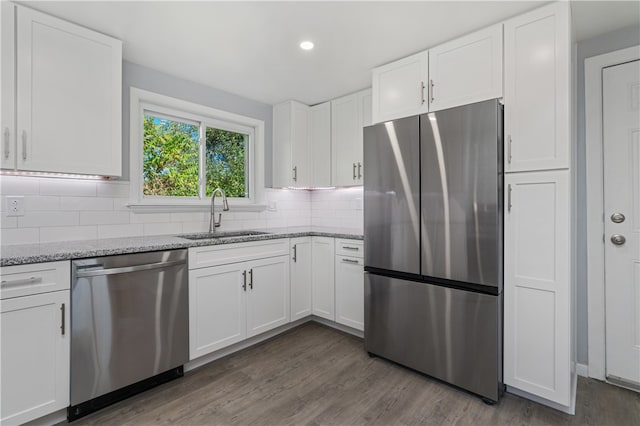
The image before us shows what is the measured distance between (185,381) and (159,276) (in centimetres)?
78

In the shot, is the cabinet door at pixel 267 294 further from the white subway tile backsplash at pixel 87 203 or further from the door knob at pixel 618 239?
the door knob at pixel 618 239

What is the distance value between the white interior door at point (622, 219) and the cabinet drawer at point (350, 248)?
1731mm

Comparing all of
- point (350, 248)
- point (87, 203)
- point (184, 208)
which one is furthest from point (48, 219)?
point (350, 248)

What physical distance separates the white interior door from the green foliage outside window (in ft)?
10.3

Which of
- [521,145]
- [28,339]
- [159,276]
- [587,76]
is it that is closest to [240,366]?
[159,276]

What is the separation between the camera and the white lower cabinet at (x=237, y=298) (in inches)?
89.4

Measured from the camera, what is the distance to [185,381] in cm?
216

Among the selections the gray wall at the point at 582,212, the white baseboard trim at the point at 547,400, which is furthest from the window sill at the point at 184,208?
the gray wall at the point at 582,212

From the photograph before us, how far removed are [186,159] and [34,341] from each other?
180cm

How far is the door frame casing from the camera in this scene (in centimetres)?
214

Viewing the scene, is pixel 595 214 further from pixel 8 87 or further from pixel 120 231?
pixel 8 87

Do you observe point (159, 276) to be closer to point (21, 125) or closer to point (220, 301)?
point (220, 301)

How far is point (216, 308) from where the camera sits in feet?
7.82

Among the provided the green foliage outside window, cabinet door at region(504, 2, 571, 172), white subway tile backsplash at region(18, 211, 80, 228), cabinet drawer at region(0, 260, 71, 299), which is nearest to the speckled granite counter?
cabinet drawer at region(0, 260, 71, 299)
